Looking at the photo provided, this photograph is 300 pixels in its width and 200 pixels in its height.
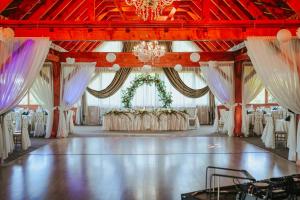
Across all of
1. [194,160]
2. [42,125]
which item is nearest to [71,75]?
[42,125]

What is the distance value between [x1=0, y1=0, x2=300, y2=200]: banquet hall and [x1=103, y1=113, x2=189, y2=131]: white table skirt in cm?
4

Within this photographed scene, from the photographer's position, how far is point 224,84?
11.3 meters

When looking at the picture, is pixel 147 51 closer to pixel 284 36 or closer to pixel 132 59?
pixel 132 59

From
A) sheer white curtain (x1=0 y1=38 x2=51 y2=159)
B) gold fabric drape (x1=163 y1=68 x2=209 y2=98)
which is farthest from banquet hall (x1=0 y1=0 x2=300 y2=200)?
gold fabric drape (x1=163 y1=68 x2=209 y2=98)

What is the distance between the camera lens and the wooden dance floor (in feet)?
15.7

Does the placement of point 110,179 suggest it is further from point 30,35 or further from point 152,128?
point 152,128

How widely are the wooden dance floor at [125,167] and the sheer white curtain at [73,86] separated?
168 centimetres

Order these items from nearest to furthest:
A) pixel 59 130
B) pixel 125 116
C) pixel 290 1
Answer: pixel 290 1
pixel 59 130
pixel 125 116

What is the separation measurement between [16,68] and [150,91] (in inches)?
377

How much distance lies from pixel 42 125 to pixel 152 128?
3.92 metres

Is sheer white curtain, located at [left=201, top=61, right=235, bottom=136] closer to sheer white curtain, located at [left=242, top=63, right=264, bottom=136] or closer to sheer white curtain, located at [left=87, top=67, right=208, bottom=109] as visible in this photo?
sheer white curtain, located at [left=242, top=63, right=264, bottom=136]

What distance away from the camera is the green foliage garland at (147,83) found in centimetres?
1527

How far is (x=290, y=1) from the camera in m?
6.30

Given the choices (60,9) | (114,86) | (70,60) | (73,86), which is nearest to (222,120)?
(73,86)
